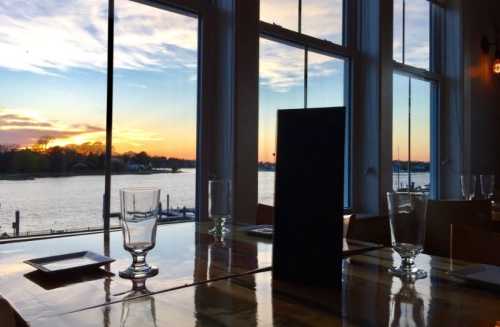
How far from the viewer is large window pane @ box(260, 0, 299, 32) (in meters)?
3.63

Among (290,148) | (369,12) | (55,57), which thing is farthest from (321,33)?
(290,148)

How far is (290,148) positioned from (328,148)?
9 cm

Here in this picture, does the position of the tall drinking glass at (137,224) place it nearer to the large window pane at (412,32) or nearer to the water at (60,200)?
the water at (60,200)

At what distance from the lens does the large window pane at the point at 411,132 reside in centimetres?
491

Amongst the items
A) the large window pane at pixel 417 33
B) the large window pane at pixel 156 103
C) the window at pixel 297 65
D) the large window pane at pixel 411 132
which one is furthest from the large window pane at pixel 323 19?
the large window pane at pixel 156 103

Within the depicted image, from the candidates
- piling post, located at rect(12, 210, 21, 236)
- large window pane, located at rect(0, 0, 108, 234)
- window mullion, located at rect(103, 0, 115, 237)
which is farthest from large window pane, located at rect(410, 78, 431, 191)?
piling post, located at rect(12, 210, 21, 236)

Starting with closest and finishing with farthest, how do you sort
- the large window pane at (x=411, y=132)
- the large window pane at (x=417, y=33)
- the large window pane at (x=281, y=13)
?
the large window pane at (x=281, y=13)
the large window pane at (x=411, y=132)
the large window pane at (x=417, y=33)

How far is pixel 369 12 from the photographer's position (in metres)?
4.54

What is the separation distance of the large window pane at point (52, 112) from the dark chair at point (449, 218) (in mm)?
2031

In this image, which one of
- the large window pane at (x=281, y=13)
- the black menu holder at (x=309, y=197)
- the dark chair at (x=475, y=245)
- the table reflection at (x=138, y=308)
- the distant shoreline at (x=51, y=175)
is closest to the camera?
the table reflection at (x=138, y=308)

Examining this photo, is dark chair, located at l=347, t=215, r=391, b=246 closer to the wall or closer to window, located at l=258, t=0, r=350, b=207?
window, located at l=258, t=0, r=350, b=207

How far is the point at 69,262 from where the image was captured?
122 cm

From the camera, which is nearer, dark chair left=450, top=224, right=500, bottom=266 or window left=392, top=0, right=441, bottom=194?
dark chair left=450, top=224, right=500, bottom=266

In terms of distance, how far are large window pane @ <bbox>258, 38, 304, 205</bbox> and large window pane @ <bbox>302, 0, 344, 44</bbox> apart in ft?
0.92
